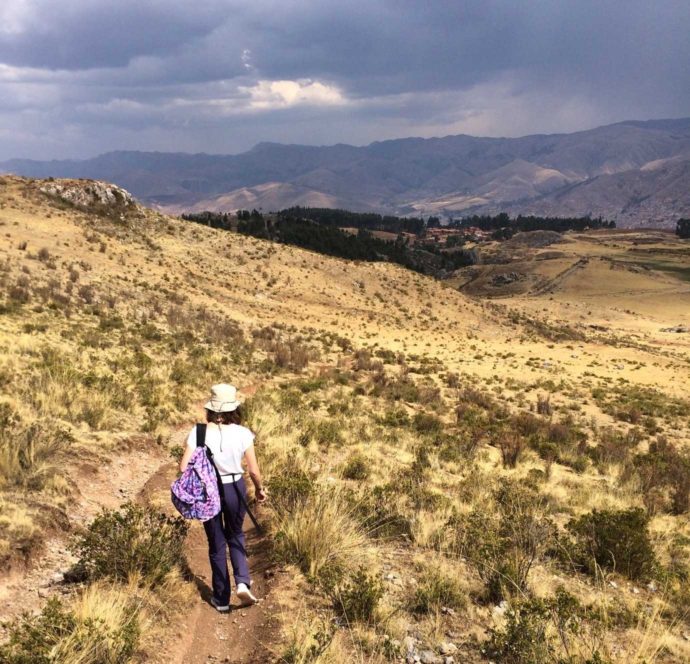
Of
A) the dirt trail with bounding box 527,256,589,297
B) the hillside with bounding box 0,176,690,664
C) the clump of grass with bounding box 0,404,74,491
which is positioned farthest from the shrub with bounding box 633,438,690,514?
the dirt trail with bounding box 527,256,589,297

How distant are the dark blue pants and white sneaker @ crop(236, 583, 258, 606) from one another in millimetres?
60

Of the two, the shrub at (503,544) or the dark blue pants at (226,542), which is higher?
the dark blue pants at (226,542)

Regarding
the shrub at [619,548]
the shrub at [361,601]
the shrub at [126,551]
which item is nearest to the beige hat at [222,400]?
the shrub at [126,551]

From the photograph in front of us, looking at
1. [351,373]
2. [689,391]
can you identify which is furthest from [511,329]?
[351,373]

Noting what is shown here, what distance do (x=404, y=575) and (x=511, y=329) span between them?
51939 millimetres

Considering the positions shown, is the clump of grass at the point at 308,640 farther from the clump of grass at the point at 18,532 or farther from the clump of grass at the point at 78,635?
the clump of grass at the point at 18,532

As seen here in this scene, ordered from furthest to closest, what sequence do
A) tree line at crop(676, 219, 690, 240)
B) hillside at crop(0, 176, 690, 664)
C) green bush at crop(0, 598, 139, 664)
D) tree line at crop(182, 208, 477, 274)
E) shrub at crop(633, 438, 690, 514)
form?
tree line at crop(676, 219, 690, 240)
tree line at crop(182, 208, 477, 274)
shrub at crop(633, 438, 690, 514)
hillside at crop(0, 176, 690, 664)
green bush at crop(0, 598, 139, 664)

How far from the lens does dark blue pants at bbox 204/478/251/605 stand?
5.07m

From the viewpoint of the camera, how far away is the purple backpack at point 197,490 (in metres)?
4.89

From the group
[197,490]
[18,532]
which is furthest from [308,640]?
[18,532]

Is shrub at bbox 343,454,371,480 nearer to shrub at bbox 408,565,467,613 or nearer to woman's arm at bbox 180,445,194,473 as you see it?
shrub at bbox 408,565,467,613

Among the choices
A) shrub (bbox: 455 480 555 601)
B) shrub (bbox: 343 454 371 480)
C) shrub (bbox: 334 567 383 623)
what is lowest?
shrub (bbox: 343 454 371 480)

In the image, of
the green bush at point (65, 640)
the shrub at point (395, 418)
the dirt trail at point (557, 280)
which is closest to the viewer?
the green bush at point (65, 640)

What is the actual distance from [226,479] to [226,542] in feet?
2.68
